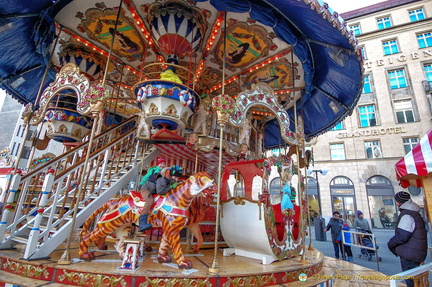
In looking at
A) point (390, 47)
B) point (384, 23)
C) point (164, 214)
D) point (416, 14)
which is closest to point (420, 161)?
point (164, 214)

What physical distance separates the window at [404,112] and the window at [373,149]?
8.90ft

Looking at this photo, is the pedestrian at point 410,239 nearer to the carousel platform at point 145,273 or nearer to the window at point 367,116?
the carousel platform at point 145,273

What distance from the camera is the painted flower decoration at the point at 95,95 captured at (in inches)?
165

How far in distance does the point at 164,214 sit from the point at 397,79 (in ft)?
86.5

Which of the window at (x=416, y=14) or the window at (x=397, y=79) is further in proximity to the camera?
the window at (x=416, y=14)

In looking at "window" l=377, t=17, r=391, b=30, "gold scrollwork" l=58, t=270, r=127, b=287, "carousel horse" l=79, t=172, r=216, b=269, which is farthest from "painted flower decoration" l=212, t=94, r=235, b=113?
"window" l=377, t=17, r=391, b=30

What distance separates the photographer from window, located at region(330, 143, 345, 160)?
856 inches

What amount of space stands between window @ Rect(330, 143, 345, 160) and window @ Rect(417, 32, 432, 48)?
1206 cm

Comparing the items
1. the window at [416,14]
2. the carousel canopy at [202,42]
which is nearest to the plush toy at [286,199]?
the carousel canopy at [202,42]

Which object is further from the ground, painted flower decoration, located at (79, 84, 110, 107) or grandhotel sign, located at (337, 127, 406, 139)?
grandhotel sign, located at (337, 127, 406, 139)

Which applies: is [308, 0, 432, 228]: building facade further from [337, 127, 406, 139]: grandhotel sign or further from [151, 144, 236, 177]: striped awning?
[151, 144, 236, 177]: striped awning

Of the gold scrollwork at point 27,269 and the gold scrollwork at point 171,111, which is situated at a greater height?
the gold scrollwork at point 171,111

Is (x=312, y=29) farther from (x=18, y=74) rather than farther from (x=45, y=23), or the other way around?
(x=18, y=74)

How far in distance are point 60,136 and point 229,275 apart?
6.83 metres
